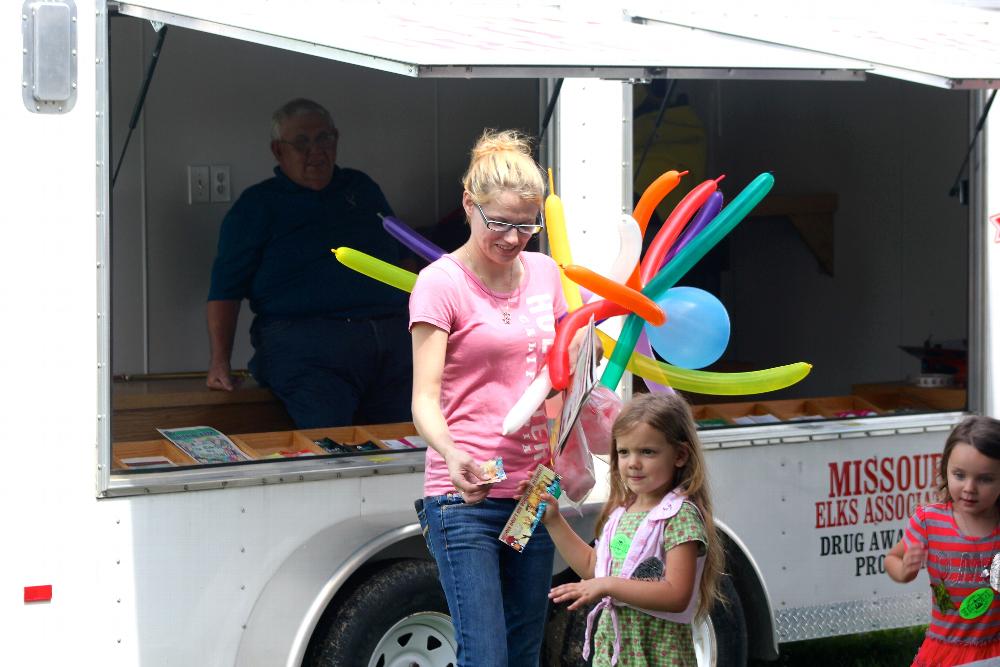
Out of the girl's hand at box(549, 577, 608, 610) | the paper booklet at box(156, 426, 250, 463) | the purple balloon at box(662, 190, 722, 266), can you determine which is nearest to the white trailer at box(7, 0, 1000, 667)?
the paper booklet at box(156, 426, 250, 463)

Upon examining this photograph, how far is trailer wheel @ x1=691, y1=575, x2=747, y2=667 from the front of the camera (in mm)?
4051

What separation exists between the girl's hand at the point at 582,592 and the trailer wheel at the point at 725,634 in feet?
5.07

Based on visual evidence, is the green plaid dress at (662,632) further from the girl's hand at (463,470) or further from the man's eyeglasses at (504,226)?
the man's eyeglasses at (504,226)

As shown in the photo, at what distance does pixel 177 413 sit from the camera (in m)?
4.95

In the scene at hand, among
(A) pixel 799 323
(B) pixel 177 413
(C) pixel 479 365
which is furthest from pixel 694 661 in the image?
(A) pixel 799 323

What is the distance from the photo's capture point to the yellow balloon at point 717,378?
323 centimetres

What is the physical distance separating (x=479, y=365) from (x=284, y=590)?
1.04m

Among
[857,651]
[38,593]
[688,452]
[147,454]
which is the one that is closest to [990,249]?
[857,651]

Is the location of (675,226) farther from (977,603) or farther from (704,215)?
(977,603)

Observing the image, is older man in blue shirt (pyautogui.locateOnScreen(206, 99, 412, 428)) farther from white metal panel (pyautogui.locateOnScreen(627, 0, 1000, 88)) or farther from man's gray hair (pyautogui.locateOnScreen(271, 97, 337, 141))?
white metal panel (pyautogui.locateOnScreen(627, 0, 1000, 88))

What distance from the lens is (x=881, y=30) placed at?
160 inches

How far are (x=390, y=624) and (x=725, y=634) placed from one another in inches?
44.5

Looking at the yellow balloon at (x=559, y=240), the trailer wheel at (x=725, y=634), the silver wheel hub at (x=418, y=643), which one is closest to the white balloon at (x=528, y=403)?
the yellow balloon at (x=559, y=240)

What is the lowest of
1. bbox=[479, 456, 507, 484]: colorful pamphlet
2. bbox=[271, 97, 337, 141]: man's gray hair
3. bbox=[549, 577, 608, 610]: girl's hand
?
bbox=[549, 577, 608, 610]: girl's hand
